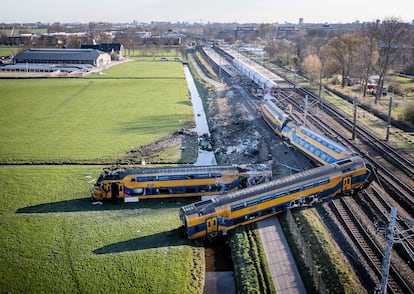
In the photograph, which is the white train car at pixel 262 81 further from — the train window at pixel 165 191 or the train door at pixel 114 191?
the train door at pixel 114 191

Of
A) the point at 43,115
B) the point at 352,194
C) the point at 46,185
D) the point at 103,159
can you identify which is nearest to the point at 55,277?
the point at 46,185

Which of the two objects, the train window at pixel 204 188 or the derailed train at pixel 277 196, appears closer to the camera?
the derailed train at pixel 277 196

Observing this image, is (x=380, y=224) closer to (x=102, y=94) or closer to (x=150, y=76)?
(x=102, y=94)

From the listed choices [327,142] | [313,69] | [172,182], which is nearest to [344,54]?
[313,69]

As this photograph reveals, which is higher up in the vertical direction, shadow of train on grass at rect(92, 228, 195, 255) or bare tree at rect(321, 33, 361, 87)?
bare tree at rect(321, 33, 361, 87)

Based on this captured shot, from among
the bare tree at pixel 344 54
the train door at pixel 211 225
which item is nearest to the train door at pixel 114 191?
the train door at pixel 211 225

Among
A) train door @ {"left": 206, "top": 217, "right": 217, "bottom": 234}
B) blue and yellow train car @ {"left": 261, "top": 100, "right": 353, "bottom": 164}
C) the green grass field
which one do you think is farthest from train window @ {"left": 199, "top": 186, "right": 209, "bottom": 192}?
the green grass field

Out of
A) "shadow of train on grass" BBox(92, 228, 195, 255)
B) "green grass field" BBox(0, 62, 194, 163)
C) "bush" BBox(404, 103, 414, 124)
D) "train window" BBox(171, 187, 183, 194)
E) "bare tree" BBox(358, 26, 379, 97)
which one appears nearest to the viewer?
"shadow of train on grass" BBox(92, 228, 195, 255)

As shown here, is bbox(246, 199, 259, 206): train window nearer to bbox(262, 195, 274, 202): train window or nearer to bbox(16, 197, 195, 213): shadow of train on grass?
bbox(262, 195, 274, 202): train window
